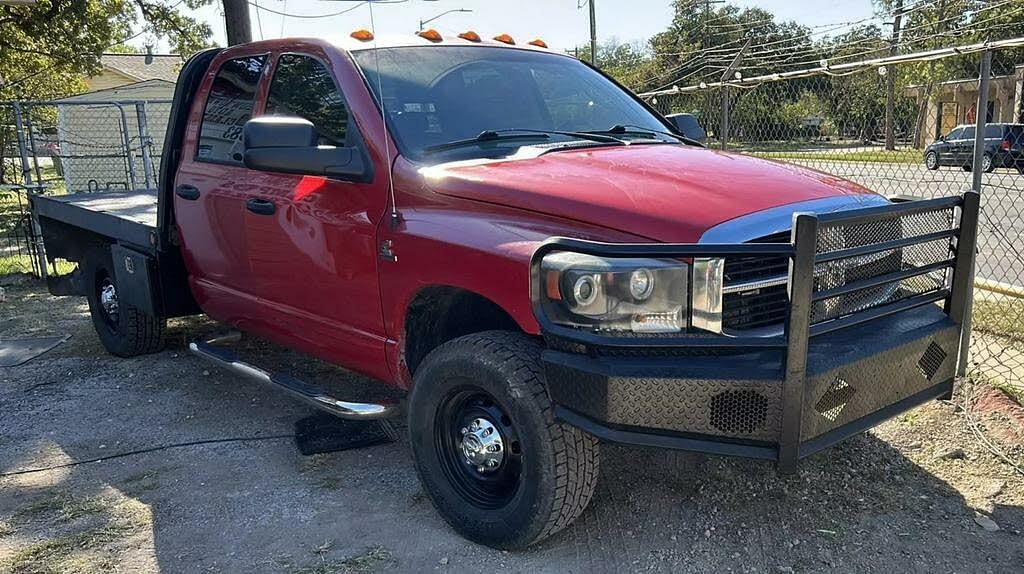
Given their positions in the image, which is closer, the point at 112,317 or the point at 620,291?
the point at 620,291

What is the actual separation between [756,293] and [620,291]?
0.50 metres

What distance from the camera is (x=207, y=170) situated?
464 centimetres

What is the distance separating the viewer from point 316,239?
378cm

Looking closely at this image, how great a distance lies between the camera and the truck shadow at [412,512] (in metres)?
3.13

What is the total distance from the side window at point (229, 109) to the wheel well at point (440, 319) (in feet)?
5.25

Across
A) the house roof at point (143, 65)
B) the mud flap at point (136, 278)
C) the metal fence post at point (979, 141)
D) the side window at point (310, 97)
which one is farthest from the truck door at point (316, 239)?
the house roof at point (143, 65)

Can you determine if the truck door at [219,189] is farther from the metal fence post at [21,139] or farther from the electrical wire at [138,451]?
the metal fence post at [21,139]

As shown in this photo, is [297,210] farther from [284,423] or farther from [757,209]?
[757,209]

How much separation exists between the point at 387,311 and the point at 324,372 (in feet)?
7.10

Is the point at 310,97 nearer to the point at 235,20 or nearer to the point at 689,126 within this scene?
the point at 689,126

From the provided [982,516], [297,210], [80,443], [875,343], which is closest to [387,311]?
[297,210]

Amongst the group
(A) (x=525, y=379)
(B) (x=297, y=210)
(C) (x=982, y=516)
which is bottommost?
(C) (x=982, y=516)

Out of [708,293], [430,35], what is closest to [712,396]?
[708,293]

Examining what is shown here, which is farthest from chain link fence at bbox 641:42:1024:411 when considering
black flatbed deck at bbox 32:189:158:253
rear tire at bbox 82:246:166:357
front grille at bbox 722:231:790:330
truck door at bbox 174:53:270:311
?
rear tire at bbox 82:246:166:357
